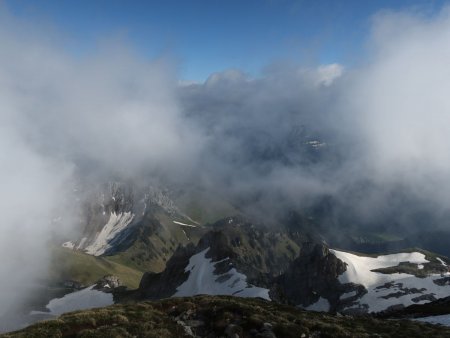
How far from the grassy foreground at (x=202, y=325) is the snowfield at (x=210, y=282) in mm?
96923

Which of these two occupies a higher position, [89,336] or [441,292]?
[89,336]

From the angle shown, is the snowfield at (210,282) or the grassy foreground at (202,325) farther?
the snowfield at (210,282)

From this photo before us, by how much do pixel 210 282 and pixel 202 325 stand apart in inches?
5447

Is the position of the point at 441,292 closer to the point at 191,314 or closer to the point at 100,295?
the point at 100,295

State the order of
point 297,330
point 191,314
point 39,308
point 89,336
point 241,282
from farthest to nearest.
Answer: point 39,308
point 241,282
point 191,314
point 297,330
point 89,336

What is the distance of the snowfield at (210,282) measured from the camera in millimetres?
152250

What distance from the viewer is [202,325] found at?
3775cm

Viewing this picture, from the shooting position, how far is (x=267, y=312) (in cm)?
4144

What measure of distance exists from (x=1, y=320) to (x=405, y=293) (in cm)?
17291

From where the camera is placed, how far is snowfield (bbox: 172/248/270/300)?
500 feet

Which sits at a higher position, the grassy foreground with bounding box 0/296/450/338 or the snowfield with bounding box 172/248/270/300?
the grassy foreground with bounding box 0/296/450/338

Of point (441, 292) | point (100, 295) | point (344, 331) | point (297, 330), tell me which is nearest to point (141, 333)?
point (297, 330)

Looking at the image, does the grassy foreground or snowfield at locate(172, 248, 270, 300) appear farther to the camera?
snowfield at locate(172, 248, 270, 300)

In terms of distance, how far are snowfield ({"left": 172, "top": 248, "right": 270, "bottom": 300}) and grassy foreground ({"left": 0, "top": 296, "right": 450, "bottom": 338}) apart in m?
96.9
